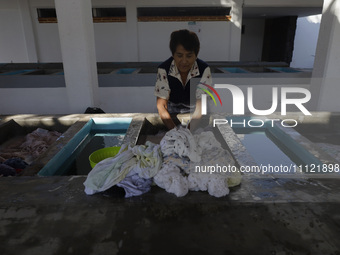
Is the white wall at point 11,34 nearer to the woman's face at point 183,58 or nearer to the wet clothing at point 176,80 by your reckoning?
the wet clothing at point 176,80

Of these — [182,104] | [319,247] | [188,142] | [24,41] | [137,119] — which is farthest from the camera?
[24,41]

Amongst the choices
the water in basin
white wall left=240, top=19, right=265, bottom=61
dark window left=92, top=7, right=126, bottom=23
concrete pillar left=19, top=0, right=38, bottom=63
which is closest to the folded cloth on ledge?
the water in basin

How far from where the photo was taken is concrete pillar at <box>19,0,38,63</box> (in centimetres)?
754

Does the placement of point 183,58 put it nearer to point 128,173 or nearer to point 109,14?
point 128,173

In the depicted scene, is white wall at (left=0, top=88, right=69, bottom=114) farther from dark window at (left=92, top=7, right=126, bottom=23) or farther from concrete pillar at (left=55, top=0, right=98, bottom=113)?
dark window at (left=92, top=7, right=126, bottom=23)

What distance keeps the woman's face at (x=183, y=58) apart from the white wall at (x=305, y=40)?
38.6 ft

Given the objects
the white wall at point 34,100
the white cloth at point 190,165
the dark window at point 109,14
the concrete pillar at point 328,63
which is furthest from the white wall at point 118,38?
the white cloth at point 190,165

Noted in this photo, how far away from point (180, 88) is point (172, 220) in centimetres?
161

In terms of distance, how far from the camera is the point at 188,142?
6.77ft

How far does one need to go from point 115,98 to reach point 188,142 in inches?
122

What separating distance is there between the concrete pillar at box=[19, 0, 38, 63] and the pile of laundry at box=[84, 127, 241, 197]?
7499 mm

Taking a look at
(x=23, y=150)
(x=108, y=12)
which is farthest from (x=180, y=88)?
(x=108, y=12)

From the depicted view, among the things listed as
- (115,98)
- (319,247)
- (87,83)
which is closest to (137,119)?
(87,83)

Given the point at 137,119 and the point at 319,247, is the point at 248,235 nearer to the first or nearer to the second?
the point at 319,247
